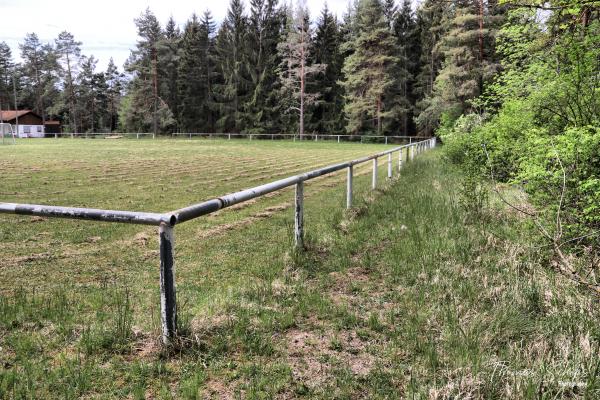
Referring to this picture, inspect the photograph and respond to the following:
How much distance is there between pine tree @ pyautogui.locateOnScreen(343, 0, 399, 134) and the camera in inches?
1961

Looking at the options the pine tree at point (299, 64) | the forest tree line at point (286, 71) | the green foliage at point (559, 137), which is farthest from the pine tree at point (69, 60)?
the green foliage at point (559, 137)

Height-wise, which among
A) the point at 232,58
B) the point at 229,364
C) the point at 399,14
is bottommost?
the point at 229,364

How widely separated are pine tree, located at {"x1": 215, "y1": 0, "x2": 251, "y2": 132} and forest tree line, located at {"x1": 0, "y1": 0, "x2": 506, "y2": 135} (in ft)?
0.50

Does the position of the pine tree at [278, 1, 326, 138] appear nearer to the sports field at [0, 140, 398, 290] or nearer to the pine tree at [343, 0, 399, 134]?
the pine tree at [343, 0, 399, 134]

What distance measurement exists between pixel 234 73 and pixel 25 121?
42.3m

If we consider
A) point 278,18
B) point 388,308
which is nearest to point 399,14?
point 278,18

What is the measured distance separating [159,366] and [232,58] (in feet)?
208

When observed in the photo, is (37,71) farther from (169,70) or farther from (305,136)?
(305,136)

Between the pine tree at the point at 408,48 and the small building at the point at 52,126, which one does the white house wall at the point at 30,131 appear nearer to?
the small building at the point at 52,126

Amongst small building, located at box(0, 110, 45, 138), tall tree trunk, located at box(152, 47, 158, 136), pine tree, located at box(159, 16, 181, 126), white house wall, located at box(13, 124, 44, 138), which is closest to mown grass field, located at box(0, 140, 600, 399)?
tall tree trunk, located at box(152, 47, 158, 136)

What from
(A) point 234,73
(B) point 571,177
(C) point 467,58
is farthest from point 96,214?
(A) point 234,73

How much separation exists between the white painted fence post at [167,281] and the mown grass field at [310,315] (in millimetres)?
150

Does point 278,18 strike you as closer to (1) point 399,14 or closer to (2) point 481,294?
(1) point 399,14

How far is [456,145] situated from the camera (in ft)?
46.7
